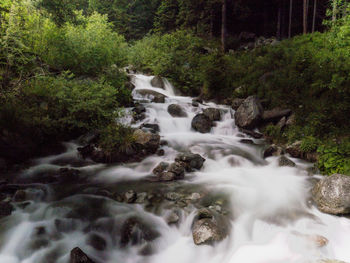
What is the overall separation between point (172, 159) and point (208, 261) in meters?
4.02

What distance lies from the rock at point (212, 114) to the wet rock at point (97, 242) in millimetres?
7548

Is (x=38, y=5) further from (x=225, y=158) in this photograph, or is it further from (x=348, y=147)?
(x=348, y=147)

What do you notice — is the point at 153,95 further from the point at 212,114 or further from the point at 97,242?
the point at 97,242

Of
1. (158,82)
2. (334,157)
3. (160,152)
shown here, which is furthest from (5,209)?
(158,82)

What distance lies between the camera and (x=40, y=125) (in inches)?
300

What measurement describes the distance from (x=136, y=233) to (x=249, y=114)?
24.2ft

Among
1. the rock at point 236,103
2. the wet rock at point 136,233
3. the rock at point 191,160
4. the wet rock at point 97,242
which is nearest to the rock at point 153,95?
the rock at point 236,103

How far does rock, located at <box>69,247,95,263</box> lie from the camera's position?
13.6 feet

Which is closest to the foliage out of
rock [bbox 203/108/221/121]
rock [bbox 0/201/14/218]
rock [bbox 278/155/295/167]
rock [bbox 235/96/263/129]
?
rock [bbox 278/155/295/167]

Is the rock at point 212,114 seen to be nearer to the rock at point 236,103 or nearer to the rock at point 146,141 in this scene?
the rock at point 236,103

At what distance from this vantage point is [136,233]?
4.91m

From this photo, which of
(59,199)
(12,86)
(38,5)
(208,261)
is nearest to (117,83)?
(12,86)

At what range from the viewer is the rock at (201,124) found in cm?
1071

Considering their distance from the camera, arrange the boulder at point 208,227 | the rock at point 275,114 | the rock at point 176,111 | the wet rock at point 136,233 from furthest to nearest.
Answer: the rock at point 176,111, the rock at point 275,114, the wet rock at point 136,233, the boulder at point 208,227
